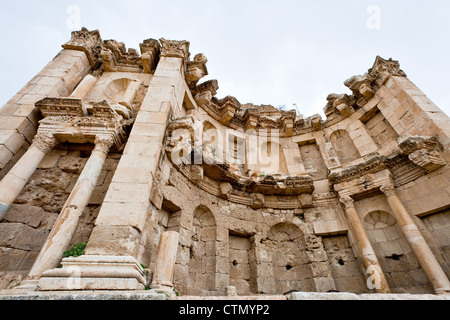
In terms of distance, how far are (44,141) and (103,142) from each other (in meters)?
1.41

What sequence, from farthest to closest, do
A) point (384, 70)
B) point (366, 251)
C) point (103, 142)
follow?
point (384, 70) < point (366, 251) < point (103, 142)

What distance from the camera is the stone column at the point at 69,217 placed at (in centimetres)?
331

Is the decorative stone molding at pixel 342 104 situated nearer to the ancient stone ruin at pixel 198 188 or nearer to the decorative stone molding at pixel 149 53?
the ancient stone ruin at pixel 198 188

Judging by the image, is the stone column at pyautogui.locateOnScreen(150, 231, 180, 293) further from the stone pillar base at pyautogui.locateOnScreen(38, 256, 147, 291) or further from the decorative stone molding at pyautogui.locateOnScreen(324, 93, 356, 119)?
the decorative stone molding at pyautogui.locateOnScreen(324, 93, 356, 119)

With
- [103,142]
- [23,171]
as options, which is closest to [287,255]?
[103,142]

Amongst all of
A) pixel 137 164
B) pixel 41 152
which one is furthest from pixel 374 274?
pixel 41 152

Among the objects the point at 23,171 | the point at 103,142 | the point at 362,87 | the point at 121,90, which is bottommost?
the point at 23,171

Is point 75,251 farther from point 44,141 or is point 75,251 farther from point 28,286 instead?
point 44,141

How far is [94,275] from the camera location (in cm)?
286

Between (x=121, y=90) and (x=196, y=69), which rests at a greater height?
(x=196, y=69)

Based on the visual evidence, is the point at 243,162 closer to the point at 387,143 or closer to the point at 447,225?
the point at 387,143

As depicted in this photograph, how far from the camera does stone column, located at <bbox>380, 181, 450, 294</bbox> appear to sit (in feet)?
16.7

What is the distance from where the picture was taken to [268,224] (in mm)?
7660
